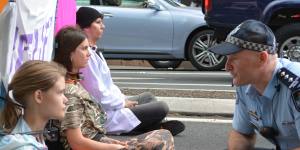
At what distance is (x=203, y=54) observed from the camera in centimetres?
1223

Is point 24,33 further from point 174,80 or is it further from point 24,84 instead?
point 174,80

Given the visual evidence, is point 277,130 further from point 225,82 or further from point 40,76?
point 225,82

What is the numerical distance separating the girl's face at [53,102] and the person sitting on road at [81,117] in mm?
596

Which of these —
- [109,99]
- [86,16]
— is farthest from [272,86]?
[86,16]

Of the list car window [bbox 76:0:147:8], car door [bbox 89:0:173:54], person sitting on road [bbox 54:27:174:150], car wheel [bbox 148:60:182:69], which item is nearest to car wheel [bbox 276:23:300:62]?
car door [bbox 89:0:173:54]

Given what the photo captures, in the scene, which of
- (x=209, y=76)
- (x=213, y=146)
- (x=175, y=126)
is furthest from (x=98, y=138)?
(x=209, y=76)

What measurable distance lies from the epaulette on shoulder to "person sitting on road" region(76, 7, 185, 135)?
1474mm

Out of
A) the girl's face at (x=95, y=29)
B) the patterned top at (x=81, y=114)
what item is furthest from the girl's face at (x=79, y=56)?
the girl's face at (x=95, y=29)

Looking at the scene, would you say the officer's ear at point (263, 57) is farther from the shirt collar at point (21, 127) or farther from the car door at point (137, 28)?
the car door at point (137, 28)

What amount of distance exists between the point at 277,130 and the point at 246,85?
0.87 ft

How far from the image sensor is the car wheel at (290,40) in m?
9.82

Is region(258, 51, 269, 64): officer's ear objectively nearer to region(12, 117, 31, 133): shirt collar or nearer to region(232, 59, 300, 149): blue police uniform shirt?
region(232, 59, 300, 149): blue police uniform shirt

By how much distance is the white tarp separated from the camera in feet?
10.7

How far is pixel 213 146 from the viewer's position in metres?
6.59
